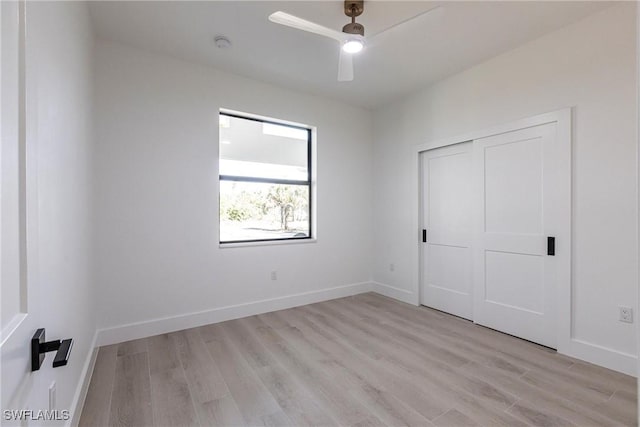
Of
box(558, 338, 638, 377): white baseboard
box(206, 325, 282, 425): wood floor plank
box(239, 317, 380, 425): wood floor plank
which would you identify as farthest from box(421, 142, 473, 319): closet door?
box(206, 325, 282, 425): wood floor plank

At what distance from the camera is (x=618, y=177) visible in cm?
234

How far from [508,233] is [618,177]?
0.97 metres

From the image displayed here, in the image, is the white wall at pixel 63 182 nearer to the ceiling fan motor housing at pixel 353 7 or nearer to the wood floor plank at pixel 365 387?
the wood floor plank at pixel 365 387

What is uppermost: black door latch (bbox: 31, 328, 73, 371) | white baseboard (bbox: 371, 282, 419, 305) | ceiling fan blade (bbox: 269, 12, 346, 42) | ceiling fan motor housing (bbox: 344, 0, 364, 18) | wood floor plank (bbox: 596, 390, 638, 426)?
ceiling fan motor housing (bbox: 344, 0, 364, 18)

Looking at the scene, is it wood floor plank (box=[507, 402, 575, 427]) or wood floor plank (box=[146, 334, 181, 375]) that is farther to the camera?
wood floor plank (box=[146, 334, 181, 375])

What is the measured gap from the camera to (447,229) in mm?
3717

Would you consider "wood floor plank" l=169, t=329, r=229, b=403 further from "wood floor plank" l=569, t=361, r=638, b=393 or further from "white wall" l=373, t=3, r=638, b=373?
"white wall" l=373, t=3, r=638, b=373

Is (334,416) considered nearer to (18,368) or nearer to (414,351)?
(414,351)

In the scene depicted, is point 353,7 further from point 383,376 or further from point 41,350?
point 383,376

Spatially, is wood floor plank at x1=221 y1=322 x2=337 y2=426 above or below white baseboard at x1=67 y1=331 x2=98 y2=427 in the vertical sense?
below

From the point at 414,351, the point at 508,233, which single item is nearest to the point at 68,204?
the point at 414,351

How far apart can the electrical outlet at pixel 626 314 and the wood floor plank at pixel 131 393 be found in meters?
3.48

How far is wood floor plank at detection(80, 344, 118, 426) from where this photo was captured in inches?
70.4

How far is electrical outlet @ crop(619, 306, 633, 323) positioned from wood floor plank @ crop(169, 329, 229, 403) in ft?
10.1
